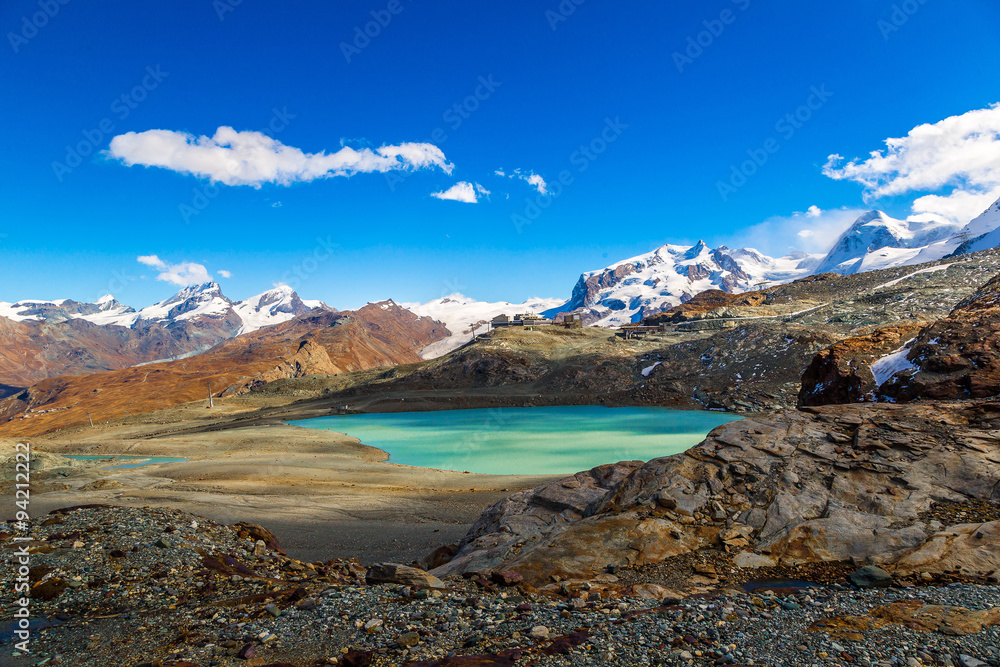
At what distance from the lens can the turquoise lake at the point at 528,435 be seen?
115 ft

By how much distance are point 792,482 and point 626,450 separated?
2809 cm

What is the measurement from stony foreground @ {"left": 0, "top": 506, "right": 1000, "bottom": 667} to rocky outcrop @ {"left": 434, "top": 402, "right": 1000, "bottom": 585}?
94cm

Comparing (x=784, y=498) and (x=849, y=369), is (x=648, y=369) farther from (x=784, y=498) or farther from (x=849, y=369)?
(x=784, y=498)

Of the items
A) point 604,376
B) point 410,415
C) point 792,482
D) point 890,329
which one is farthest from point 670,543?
point 604,376

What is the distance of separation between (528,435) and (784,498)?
37984 mm

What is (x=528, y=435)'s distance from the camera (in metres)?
47.1

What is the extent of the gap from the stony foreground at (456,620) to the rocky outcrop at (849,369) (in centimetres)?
1942

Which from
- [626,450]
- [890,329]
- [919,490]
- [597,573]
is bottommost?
[626,450]

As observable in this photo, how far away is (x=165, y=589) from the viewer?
820 centimetres

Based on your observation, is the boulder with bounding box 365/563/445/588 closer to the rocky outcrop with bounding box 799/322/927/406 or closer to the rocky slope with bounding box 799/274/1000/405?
the rocky slope with bounding box 799/274/1000/405

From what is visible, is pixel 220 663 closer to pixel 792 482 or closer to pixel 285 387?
pixel 792 482

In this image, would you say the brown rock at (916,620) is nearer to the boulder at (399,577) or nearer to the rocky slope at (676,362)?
the boulder at (399,577)

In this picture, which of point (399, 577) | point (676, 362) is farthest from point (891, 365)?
point (676, 362)

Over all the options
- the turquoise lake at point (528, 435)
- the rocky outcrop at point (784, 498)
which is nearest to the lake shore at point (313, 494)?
the rocky outcrop at point (784, 498)
